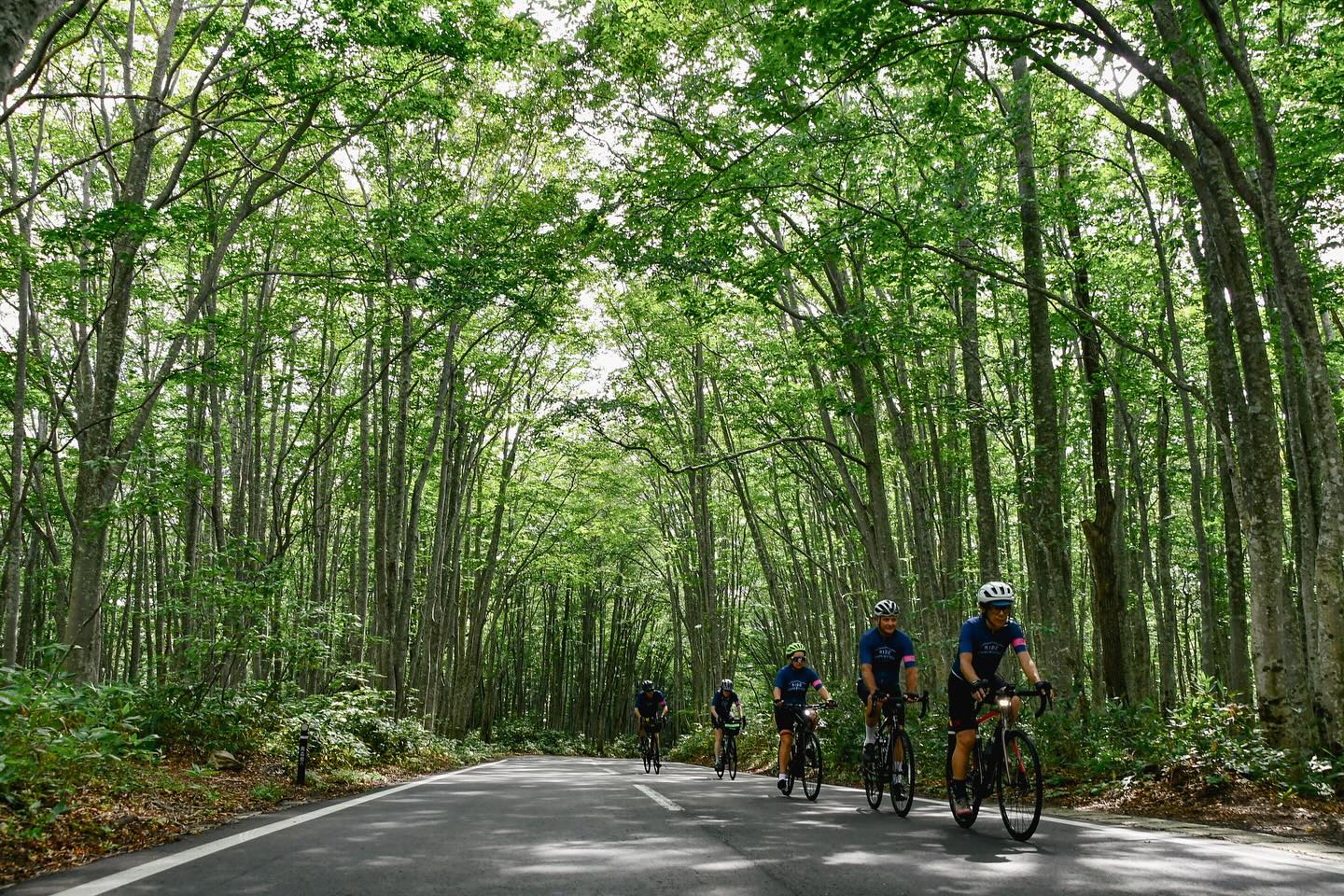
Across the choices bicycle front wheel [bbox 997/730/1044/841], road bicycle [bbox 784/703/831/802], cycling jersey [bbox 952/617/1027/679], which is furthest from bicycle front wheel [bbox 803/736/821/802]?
bicycle front wheel [bbox 997/730/1044/841]

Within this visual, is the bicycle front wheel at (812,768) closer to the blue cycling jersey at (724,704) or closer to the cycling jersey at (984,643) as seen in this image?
the cycling jersey at (984,643)

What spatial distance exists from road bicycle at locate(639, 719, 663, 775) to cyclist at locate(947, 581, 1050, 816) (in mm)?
12880

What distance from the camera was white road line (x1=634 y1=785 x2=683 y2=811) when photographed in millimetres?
8750

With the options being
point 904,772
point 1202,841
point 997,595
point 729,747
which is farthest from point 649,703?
point 1202,841

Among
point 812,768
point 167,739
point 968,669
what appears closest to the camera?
point 968,669

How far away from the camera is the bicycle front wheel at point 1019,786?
6125mm

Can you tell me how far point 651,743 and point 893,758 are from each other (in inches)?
482

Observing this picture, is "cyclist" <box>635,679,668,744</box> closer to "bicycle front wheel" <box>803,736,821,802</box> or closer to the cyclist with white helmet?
"bicycle front wheel" <box>803,736,821,802</box>

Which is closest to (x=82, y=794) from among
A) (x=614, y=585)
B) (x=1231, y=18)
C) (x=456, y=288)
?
(x=456, y=288)

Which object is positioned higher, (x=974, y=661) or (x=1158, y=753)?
(x=974, y=661)

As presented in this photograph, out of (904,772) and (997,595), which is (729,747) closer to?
(904,772)

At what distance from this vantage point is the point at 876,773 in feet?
28.0

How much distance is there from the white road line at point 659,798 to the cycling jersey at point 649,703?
7946 millimetres

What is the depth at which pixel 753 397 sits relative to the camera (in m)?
22.4
